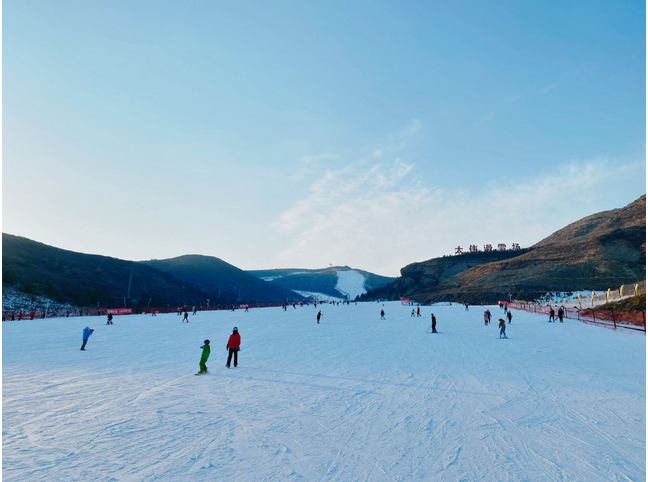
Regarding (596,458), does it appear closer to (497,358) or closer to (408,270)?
(497,358)

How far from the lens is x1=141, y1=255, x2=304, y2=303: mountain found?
14050 cm

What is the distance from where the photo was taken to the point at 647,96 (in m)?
5.89

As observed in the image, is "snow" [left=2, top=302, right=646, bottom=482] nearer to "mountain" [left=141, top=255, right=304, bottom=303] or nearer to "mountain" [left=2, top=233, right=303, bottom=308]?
"mountain" [left=2, top=233, right=303, bottom=308]

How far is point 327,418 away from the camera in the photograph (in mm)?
7383

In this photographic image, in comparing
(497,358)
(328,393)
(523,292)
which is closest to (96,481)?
(328,393)

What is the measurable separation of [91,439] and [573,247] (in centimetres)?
11836

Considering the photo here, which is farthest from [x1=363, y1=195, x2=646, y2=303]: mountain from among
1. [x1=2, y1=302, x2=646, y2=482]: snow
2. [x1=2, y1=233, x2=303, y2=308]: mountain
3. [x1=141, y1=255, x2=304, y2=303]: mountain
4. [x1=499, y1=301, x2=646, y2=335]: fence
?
[x1=2, y1=302, x2=646, y2=482]: snow

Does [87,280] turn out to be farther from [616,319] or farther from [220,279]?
[616,319]

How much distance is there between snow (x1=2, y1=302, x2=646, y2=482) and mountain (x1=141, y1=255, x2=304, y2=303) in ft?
394

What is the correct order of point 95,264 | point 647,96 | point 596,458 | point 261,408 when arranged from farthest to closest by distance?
1. point 95,264
2. point 261,408
3. point 647,96
4. point 596,458

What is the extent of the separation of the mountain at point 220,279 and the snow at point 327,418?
120 metres

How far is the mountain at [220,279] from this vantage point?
140 metres

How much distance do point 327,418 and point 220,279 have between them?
15498cm

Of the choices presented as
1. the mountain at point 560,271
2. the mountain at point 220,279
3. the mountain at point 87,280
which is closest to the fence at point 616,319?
the mountain at point 560,271
